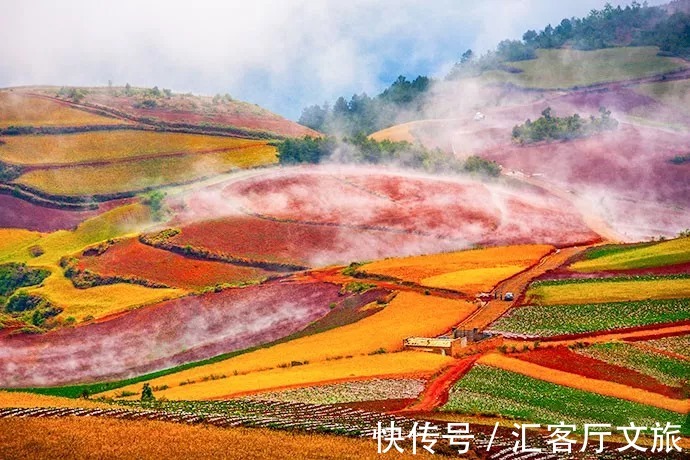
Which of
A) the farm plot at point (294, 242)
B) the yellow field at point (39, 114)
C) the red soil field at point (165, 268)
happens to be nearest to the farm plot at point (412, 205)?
the farm plot at point (294, 242)

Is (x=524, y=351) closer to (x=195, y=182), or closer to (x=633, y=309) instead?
(x=633, y=309)

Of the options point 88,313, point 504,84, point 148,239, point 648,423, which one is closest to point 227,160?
point 148,239

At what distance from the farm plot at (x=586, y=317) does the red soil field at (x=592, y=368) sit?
14.7 ft

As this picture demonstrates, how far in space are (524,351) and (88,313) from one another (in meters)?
41.9

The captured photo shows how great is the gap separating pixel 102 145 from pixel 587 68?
87.9 meters

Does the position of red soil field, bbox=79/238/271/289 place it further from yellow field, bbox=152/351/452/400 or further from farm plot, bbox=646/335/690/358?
farm plot, bbox=646/335/690/358

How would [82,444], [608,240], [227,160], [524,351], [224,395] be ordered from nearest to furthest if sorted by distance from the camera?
1. [82,444]
2. [224,395]
3. [524,351]
4. [608,240]
5. [227,160]

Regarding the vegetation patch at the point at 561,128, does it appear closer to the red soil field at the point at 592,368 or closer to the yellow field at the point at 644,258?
the yellow field at the point at 644,258

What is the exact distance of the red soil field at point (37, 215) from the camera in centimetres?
12388

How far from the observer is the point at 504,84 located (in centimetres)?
18600

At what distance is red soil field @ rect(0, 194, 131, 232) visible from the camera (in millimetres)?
123875

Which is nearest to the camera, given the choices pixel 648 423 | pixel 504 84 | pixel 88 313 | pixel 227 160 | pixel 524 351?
pixel 648 423

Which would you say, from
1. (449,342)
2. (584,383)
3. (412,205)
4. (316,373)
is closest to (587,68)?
(412,205)

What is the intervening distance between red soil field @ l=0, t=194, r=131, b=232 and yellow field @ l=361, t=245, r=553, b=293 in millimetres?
45959
